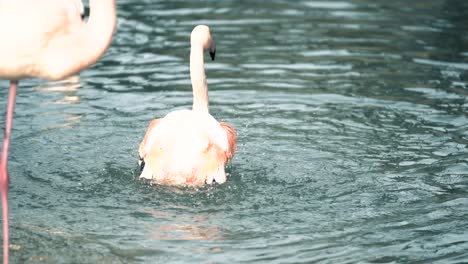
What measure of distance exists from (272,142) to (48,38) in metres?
2.92

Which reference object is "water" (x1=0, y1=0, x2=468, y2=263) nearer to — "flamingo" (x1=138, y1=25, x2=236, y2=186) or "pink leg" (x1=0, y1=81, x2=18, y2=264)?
"flamingo" (x1=138, y1=25, x2=236, y2=186)

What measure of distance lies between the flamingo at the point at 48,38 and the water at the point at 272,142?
1.11 m

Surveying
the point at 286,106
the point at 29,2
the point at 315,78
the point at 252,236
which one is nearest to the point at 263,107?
the point at 286,106

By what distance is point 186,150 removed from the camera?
703 cm

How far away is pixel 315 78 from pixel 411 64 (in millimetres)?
1137

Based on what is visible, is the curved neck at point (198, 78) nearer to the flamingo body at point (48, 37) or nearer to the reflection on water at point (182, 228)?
the reflection on water at point (182, 228)

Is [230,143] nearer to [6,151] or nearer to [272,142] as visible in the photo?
[272,142]

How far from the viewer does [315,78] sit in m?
9.88

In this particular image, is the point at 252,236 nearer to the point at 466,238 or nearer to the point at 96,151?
the point at 466,238

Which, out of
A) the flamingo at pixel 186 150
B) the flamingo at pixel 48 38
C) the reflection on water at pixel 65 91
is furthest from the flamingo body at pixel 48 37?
the reflection on water at pixel 65 91

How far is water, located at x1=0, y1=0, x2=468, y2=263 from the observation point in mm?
6133

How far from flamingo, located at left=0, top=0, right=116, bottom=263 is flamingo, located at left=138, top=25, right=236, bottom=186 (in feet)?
4.76

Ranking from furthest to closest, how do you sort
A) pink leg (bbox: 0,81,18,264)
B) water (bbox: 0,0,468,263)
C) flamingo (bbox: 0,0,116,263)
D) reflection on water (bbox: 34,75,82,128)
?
reflection on water (bbox: 34,75,82,128), water (bbox: 0,0,468,263), pink leg (bbox: 0,81,18,264), flamingo (bbox: 0,0,116,263)

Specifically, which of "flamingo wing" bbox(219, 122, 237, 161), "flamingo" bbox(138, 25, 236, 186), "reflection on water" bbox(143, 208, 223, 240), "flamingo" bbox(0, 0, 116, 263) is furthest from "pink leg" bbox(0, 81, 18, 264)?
"flamingo wing" bbox(219, 122, 237, 161)
